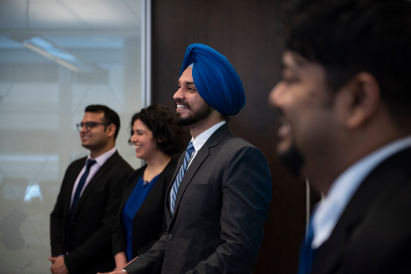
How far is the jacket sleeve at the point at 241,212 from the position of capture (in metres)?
1.47

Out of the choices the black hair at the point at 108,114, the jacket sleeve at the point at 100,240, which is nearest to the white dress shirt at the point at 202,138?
the jacket sleeve at the point at 100,240

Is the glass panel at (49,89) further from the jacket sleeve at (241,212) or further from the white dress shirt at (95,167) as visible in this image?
the jacket sleeve at (241,212)

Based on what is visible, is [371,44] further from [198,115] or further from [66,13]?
[66,13]

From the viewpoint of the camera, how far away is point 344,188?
0.61 metres

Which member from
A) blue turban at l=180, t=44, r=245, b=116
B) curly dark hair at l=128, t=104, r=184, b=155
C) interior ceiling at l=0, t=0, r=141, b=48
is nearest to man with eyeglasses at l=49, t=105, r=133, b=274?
curly dark hair at l=128, t=104, r=184, b=155

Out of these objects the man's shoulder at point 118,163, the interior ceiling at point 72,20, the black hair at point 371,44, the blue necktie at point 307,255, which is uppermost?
the interior ceiling at point 72,20

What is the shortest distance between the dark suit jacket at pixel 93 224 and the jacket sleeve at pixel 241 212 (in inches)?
59.0

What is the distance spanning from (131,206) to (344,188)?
86.8 inches

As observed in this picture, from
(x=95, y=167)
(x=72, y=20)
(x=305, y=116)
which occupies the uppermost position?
(x=72, y=20)

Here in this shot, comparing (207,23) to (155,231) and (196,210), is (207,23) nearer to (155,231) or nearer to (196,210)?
(155,231)

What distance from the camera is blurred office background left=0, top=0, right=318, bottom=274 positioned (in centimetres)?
352

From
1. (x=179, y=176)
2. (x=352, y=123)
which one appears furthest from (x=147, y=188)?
(x=352, y=123)

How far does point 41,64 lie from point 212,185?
2.82 meters

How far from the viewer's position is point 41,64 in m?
3.62
